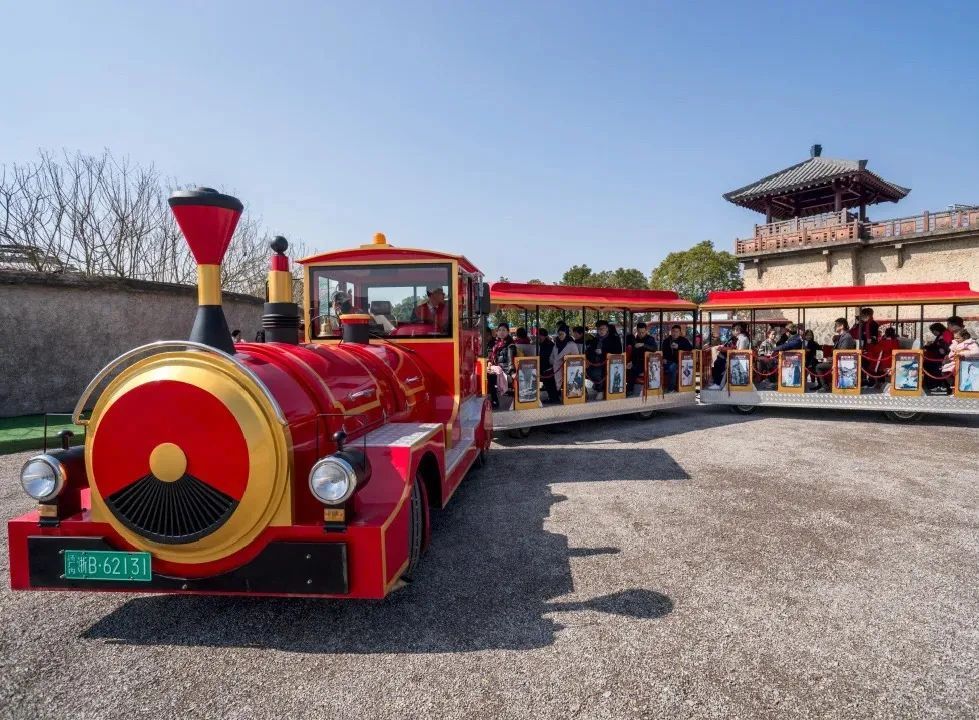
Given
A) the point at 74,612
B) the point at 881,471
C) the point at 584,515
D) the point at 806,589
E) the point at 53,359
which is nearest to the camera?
the point at 74,612

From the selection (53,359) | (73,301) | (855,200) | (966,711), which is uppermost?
(855,200)

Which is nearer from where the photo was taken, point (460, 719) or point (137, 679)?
point (460, 719)

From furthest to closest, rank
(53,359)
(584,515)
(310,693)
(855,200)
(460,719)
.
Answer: (855,200) → (53,359) → (584,515) → (310,693) → (460,719)

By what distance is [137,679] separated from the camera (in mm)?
2883

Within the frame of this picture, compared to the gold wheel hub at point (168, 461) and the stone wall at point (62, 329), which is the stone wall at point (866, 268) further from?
the gold wheel hub at point (168, 461)

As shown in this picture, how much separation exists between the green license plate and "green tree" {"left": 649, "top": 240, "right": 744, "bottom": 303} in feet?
131

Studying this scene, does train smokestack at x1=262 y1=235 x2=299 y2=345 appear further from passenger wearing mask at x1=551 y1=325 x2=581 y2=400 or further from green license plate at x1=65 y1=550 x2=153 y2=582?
passenger wearing mask at x1=551 y1=325 x2=581 y2=400

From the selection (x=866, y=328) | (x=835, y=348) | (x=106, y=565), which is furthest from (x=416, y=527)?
(x=866, y=328)

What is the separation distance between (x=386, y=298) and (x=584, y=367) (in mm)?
4895

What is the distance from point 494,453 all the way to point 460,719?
18.4 feet

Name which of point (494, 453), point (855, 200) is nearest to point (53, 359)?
point (494, 453)

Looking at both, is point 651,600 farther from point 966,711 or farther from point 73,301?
point 73,301

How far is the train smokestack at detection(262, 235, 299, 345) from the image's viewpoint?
438 centimetres

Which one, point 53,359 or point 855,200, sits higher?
point 855,200
